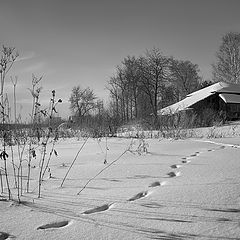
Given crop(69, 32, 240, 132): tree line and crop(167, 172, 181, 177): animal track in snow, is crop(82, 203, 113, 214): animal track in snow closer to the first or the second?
crop(167, 172, 181, 177): animal track in snow

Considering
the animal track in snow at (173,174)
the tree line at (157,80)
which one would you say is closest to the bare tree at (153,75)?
the tree line at (157,80)

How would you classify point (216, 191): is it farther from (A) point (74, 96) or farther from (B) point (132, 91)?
(A) point (74, 96)

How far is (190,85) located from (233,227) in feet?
116

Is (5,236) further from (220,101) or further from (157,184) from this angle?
(220,101)

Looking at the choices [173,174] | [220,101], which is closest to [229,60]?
[220,101]

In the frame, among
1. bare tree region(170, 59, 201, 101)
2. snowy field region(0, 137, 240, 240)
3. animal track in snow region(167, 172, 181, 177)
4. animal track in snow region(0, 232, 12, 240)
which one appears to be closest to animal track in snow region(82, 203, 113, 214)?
snowy field region(0, 137, 240, 240)

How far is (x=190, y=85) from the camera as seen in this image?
113 ft

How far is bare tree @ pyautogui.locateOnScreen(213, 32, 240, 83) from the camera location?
24.1 metres

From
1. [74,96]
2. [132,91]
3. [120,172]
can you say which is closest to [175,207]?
[120,172]

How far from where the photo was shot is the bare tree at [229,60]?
79.0 feet

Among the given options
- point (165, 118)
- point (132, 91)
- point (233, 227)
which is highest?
point (132, 91)

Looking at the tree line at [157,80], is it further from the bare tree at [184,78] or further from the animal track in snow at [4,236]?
the animal track in snow at [4,236]

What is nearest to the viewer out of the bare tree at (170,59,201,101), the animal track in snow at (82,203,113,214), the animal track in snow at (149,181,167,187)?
the animal track in snow at (82,203,113,214)

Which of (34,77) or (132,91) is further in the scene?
(132,91)
